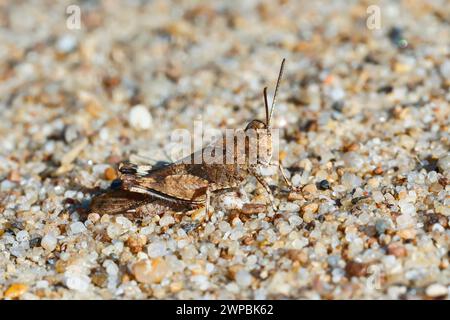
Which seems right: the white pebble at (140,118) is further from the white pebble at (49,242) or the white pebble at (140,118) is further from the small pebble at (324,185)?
the small pebble at (324,185)

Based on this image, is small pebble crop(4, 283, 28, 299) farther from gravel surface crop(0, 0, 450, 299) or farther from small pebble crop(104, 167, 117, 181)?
small pebble crop(104, 167, 117, 181)

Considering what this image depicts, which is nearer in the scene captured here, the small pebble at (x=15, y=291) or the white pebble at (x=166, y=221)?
the small pebble at (x=15, y=291)

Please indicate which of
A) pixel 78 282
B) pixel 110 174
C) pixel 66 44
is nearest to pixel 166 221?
pixel 78 282

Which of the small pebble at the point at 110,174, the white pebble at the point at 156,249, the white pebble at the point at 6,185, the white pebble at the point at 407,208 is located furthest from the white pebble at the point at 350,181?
the white pebble at the point at 6,185

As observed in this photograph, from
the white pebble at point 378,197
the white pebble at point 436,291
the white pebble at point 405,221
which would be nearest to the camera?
the white pebble at point 436,291

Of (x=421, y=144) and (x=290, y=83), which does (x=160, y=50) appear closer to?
(x=290, y=83)

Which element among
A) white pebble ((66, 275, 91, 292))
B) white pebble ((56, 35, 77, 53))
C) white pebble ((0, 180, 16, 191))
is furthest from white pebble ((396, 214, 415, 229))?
white pebble ((56, 35, 77, 53))
